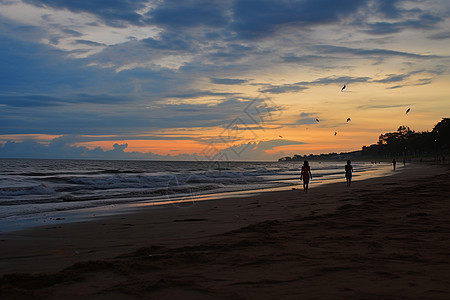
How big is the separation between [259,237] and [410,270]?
2434 millimetres

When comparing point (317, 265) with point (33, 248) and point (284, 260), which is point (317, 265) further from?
point (33, 248)

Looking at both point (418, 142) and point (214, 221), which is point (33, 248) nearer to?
point (214, 221)

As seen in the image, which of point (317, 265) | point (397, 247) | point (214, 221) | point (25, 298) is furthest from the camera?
point (214, 221)

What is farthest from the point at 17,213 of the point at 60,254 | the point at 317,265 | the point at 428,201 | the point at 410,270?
the point at 428,201

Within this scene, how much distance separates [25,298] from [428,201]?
10.1m

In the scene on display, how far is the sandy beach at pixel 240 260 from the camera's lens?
11.4 feet

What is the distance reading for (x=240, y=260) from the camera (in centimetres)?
451

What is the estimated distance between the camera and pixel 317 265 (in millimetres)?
4184

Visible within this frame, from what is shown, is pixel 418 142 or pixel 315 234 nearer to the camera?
pixel 315 234

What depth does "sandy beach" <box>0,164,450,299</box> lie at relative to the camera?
3.48 meters

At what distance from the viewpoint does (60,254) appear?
540 centimetres

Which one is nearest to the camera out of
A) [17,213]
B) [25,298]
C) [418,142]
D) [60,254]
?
[25,298]

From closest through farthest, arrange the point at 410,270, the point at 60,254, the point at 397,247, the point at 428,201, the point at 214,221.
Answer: the point at 410,270, the point at 397,247, the point at 60,254, the point at 214,221, the point at 428,201

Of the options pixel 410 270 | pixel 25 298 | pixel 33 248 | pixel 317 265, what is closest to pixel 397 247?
pixel 410 270
